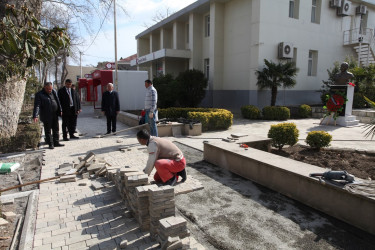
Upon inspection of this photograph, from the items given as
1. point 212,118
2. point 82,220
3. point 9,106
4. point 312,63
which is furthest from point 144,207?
point 312,63

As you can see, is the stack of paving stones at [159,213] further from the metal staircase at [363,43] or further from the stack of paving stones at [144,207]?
the metal staircase at [363,43]

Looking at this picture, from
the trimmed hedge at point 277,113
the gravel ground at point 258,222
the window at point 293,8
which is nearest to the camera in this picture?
the gravel ground at point 258,222

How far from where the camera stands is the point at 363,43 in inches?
760

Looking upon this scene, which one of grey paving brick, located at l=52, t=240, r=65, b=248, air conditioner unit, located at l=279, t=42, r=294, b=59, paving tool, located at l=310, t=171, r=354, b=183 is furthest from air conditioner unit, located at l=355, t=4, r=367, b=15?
grey paving brick, located at l=52, t=240, r=65, b=248

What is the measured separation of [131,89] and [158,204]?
1359 centimetres

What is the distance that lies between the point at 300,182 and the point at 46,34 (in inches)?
162

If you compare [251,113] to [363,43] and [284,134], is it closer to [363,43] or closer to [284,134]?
[284,134]

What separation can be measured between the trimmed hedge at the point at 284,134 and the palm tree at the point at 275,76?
29.2 feet

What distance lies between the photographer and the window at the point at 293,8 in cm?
1680

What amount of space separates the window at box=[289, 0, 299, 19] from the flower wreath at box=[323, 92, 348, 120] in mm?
8061

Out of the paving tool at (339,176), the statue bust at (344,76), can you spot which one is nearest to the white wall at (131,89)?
the statue bust at (344,76)

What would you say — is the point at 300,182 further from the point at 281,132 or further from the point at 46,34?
the point at 46,34

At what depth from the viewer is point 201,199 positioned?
4.25 metres

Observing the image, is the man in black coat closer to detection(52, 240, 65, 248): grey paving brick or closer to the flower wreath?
detection(52, 240, 65, 248): grey paving brick
